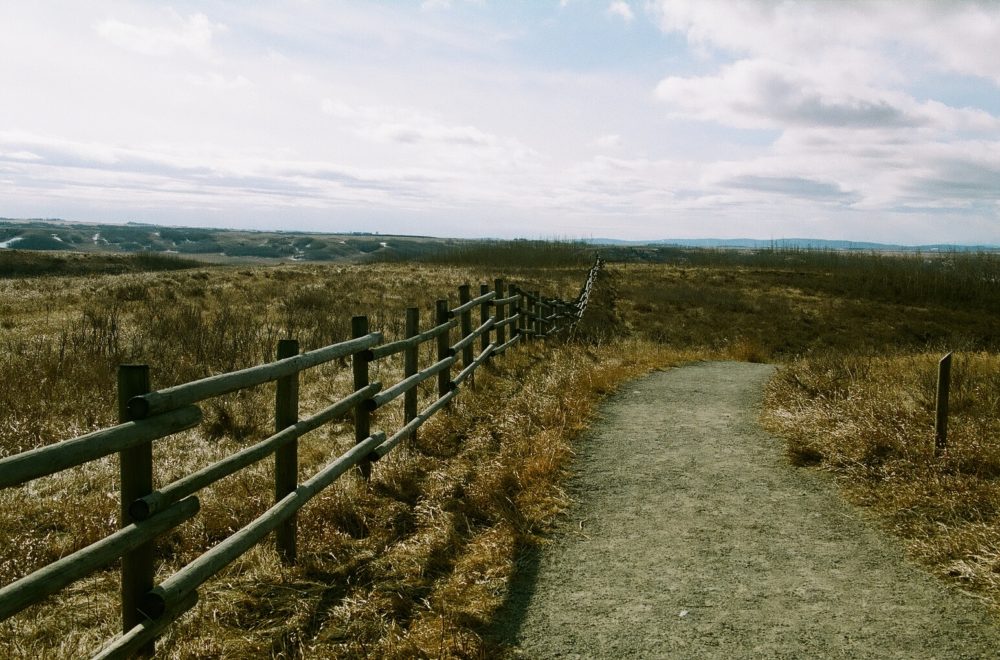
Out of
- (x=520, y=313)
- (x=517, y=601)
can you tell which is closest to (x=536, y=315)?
(x=520, y=313)

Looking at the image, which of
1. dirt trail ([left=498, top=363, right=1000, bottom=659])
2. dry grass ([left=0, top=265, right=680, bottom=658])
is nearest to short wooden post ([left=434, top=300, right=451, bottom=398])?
dry grass ([left=0, top=265, right=680, bottom=658])

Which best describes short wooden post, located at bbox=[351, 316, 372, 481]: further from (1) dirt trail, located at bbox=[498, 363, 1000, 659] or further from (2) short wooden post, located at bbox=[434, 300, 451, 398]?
(2) short wooden post, located at bbox=[434, 300, 451, 398]

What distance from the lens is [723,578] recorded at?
14.4ft

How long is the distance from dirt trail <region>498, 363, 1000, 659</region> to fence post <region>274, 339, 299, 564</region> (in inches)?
61.6

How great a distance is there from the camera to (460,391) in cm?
984

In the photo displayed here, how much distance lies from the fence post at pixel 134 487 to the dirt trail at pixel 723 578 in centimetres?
180

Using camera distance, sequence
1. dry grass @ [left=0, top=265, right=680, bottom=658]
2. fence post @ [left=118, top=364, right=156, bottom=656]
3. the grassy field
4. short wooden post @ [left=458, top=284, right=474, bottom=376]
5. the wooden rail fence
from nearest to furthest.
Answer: the wooden rail fence < fence post @ [left=118, top=364, right=156, bottom=656] < dry grass @ [left=0, top=265, right=680, bottom=658] < the grassy field < short wooden post @ [left=458, top=284, right=474, bottom=376]

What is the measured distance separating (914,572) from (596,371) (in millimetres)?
7264

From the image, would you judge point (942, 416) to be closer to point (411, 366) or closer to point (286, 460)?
point (411, 366)

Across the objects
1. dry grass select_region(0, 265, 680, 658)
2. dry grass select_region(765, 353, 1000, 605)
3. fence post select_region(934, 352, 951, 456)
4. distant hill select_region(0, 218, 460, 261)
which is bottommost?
dry grass select_region(0, 265, 680, 658)

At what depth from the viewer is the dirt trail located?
3.64 metres

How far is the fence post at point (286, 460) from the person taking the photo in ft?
15.3

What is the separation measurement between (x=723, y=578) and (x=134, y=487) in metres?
3.36

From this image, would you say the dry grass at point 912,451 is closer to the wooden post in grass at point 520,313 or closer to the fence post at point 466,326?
the fence post at point 466,326
